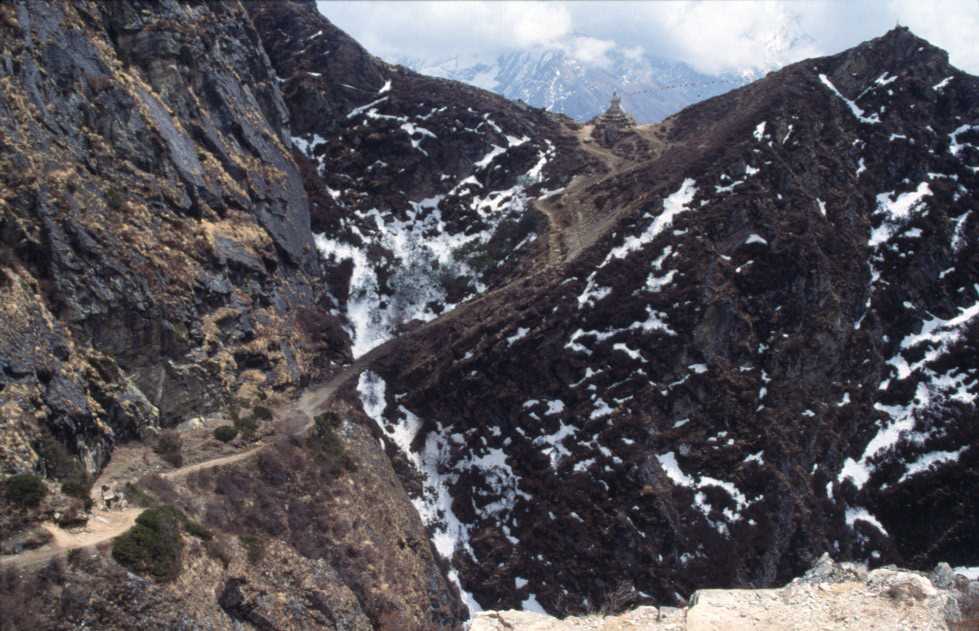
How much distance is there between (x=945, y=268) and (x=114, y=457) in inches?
2754

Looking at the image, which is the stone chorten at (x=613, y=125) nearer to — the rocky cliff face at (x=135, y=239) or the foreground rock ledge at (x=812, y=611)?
the rocky cliff face at (x=135, y=239)

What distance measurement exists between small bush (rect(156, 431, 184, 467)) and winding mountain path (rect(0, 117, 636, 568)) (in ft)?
2.83

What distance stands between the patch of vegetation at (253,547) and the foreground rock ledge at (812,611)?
56.6 feet

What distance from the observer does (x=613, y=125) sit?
334ft

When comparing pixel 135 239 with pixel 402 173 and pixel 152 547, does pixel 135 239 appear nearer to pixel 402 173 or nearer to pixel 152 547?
pixel 152 547

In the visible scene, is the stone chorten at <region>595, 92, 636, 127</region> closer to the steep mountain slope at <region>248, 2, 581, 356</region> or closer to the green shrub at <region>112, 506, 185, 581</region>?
the steep mountain slope at <region>248, 2, 581, 356</region>

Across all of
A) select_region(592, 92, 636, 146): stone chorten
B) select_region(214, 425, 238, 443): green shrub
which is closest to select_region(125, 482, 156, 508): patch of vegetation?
select_region(214, 425, 238, 443): green shrub

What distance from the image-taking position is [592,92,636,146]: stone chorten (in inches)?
3880

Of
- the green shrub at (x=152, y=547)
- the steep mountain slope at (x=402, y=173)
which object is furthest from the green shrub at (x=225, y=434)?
the steep mountain slope at (x=402, y=173)

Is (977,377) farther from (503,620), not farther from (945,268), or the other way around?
(503,620)

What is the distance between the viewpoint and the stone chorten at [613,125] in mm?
98562

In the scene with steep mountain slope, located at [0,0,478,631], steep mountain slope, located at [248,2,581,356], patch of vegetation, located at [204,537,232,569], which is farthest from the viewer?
steep mountain slope, located at [248,2,581,356]

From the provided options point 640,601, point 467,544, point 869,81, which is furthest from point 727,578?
point 869,81

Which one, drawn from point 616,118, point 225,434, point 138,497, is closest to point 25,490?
point 138,497
